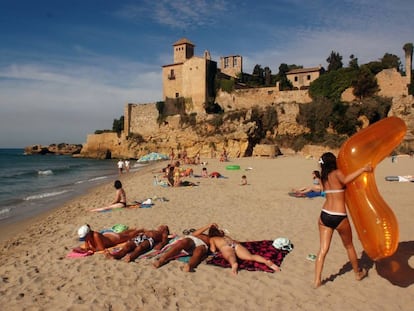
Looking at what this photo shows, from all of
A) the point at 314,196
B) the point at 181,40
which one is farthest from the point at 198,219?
the point at 181,40

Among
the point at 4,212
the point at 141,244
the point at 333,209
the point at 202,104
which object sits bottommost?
the point at 4,212

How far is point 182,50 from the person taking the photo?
45.2 meters

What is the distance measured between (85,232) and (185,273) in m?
1.96

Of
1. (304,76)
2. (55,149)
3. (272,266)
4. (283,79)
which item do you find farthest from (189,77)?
(55,149)

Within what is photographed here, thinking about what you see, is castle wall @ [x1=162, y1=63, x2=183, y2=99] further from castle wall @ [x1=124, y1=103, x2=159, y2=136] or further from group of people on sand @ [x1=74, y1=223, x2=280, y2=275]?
group of people on sand @ [x1=74, y1=223, x2=280, y2=275]

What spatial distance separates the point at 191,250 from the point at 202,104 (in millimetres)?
37281

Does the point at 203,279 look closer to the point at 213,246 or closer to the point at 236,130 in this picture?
the point at 213,246

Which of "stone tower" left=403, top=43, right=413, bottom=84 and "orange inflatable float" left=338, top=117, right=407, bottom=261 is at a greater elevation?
"stone tower" left=403, top=43, right=413, bottom=84

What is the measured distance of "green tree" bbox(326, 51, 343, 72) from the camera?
4539 centimetres

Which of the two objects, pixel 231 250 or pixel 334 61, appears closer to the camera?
pixel 231 250

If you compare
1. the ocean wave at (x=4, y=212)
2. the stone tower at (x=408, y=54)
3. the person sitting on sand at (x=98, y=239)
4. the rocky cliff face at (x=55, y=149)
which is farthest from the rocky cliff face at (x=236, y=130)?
the rocky cliff face at (x=55, y=149)

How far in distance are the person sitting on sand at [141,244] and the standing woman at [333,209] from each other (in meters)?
2.85

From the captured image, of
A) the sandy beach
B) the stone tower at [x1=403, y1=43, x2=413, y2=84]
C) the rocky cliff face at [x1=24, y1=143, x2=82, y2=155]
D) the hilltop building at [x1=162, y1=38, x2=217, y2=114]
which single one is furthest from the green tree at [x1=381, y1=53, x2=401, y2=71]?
the rocky cliff face at [x1=24, y1=143, x2=82, y2=155]

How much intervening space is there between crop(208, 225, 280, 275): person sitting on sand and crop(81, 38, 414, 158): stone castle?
97.6ft
